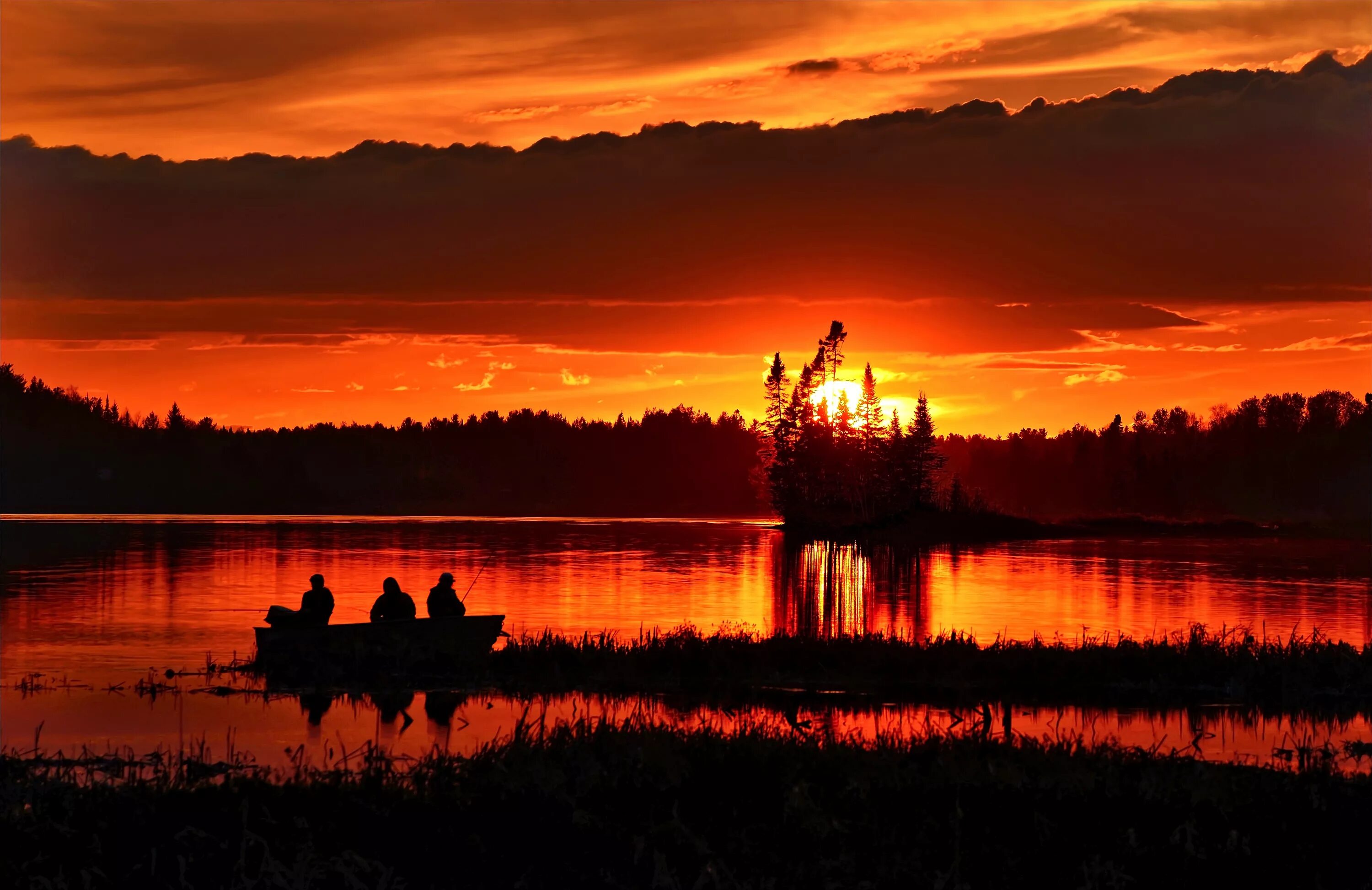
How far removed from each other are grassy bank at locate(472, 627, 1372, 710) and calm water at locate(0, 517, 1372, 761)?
2238mm

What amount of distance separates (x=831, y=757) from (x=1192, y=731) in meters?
10.7

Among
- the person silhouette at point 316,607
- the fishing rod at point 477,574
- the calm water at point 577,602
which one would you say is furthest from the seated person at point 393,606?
the fishing rod at point 477,574

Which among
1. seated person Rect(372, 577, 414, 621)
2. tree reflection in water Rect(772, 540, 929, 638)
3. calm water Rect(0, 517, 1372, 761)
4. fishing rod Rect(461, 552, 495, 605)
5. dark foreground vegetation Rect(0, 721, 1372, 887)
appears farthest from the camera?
fishing rod Rect(461, 552, 495, 605)

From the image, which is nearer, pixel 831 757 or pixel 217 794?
pixel 217 794

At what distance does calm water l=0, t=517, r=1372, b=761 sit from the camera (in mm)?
27266

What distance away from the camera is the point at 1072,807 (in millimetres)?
18375

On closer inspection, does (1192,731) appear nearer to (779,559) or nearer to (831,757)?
(831,757)

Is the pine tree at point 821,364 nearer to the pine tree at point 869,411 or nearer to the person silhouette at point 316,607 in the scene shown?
the pine tree at point 869,411

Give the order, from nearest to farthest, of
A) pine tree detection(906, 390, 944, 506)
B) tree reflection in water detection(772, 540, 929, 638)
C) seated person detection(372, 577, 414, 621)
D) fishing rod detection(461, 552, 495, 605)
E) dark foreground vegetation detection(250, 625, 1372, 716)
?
dark foreground vegetation detection(250, 625, 1372, 716), seated person detection(372, 577, 414, 621), tree reflection in water detection(772, 540, 929, 638), fishing rod detection(461, 552, 495, 605), pine tree detection(906, 390, 944, 506)

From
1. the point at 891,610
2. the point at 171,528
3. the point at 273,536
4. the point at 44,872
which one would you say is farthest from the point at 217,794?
the point at 171,528

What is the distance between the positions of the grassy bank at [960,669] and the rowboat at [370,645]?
1.34 metres

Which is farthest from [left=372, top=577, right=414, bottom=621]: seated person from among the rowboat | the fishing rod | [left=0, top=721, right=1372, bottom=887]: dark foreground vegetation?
the fishing rod

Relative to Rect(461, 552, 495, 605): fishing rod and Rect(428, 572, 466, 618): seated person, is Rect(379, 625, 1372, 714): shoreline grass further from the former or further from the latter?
Rect(461, 552, 495, 605): fishing rod

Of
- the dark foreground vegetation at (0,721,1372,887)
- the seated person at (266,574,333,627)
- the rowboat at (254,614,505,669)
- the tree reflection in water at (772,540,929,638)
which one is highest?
the seated person at (266,574,333,627)
